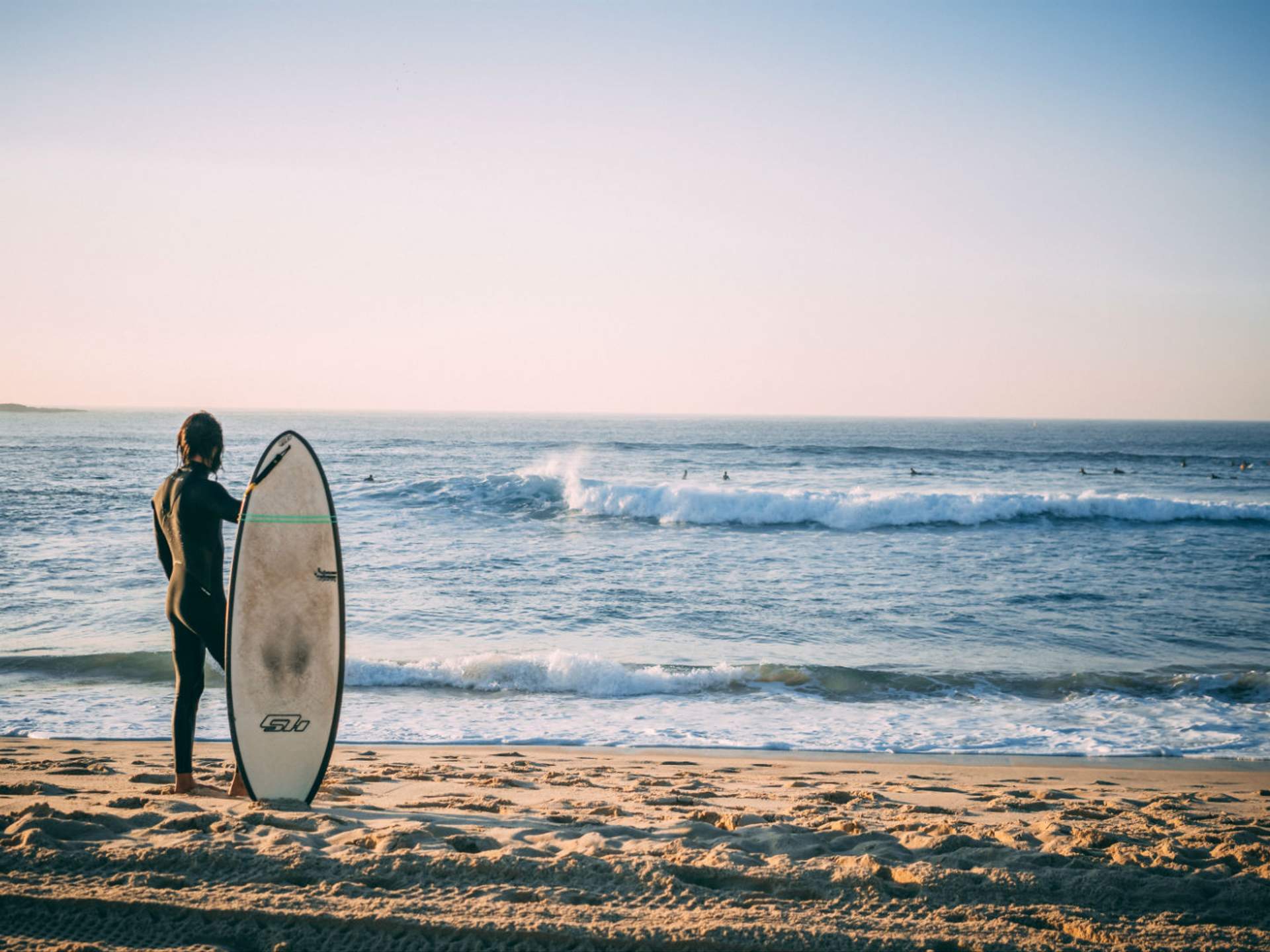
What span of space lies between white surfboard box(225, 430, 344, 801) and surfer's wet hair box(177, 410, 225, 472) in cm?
22

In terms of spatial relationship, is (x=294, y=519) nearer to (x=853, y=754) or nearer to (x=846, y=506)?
(x=853, y=754)

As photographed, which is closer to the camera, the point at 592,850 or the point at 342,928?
the point at 342,928

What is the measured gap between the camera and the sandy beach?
2.61m

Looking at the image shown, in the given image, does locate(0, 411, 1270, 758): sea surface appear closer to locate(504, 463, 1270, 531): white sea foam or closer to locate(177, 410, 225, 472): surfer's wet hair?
locate(504, 463, 1270, 531): white sea foam

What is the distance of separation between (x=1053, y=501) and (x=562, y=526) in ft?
48.5

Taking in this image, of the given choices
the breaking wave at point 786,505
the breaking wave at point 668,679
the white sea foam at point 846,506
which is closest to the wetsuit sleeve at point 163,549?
the breaking wave at point 668,679

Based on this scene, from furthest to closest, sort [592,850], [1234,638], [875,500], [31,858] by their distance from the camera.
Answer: [875,500] < [1234,638] < [592,850] < [31,858]

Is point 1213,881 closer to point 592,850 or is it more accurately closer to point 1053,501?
point 592,850

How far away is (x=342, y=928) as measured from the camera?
2.60 meters

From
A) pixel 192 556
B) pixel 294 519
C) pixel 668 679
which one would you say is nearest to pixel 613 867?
pixel 294 519

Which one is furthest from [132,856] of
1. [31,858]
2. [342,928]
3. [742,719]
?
[742,719]

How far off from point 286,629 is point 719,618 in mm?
7528

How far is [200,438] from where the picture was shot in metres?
3.87

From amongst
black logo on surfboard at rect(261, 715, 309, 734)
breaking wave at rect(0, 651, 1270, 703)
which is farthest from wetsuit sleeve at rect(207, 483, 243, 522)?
breaking wave at rect(0, 651, 1270, 703)
